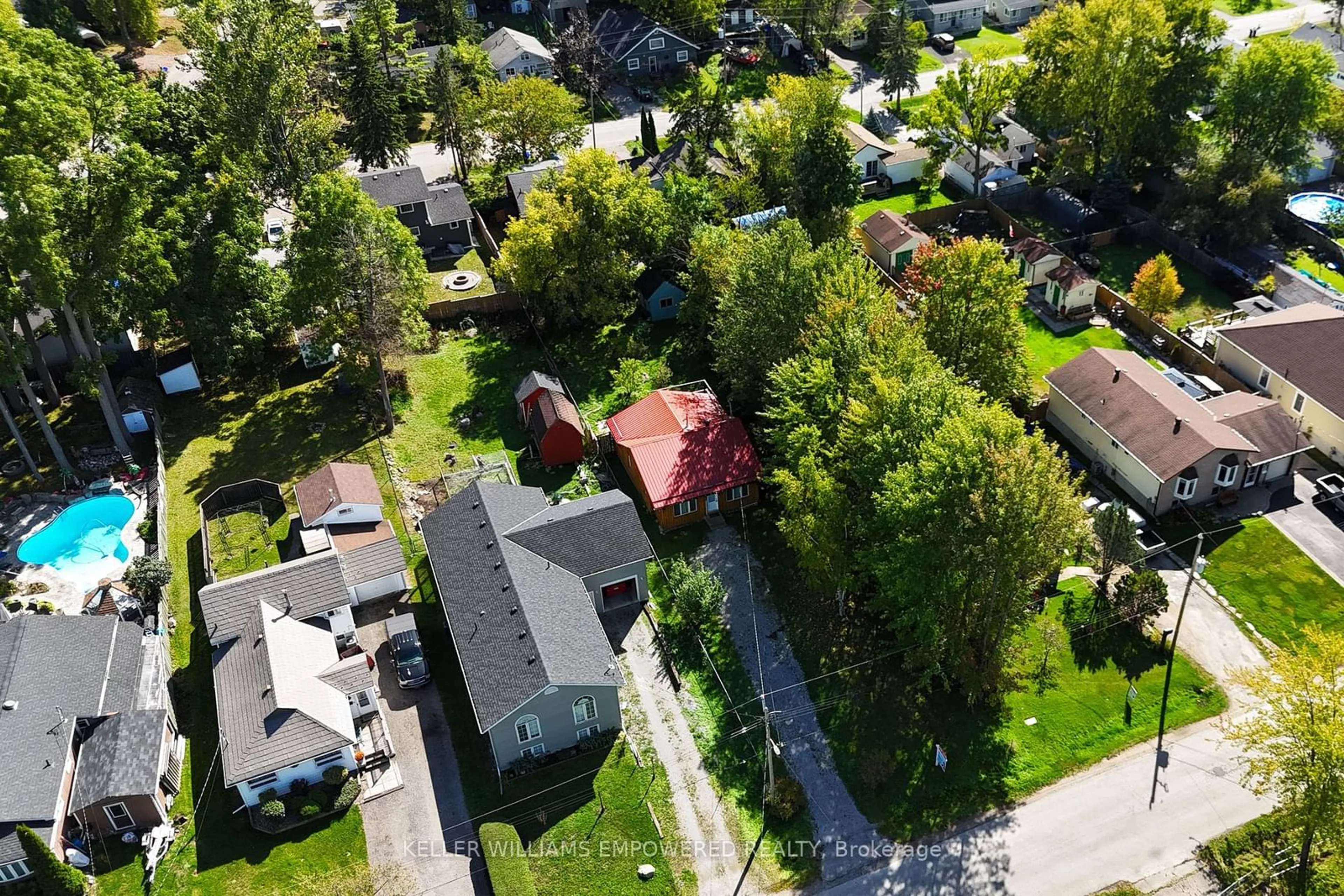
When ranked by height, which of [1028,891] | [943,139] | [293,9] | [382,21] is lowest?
[1028,891]

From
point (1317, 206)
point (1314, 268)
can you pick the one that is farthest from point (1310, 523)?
point (1317, 206)

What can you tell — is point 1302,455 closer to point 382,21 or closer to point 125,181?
point 125,181

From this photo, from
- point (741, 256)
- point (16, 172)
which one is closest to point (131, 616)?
point (16, 172)

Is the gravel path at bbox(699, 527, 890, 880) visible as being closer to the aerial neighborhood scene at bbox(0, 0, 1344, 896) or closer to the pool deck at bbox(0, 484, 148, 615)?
the aerial neighborhood scene at bbox(0, 0, 1344, 896)

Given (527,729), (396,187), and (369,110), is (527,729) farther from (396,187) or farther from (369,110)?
(369,110)

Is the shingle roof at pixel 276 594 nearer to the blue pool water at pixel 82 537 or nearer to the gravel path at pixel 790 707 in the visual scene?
the blue pool water at pixel 82 537

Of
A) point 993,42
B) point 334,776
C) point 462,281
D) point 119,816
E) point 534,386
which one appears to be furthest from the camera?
point 993,42

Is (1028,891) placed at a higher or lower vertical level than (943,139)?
lower
